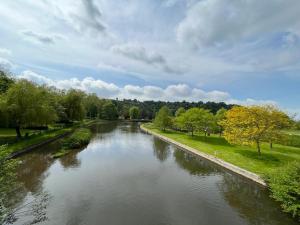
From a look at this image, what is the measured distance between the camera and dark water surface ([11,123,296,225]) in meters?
14.6

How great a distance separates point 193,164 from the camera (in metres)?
29.6

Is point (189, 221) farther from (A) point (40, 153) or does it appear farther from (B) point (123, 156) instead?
(A) point (40, 153)

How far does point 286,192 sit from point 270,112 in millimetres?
17278

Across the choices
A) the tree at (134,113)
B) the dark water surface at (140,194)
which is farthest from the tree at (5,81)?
the tree at (134,113)

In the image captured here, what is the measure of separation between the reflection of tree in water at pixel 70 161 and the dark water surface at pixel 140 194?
12 cm

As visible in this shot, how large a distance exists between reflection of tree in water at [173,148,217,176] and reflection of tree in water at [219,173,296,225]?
337 centimetres

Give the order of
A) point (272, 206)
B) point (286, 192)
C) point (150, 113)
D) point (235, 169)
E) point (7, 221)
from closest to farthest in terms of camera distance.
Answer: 1. point (7, 221)
2. point (286, 192)
3. point (272, 206)
4. point (235, 169)
5. point (150, 113)

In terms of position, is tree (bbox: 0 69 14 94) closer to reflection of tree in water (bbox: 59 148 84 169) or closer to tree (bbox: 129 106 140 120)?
reflection of tree in water (bbox: 59 148 84 169)

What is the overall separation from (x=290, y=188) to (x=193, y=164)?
50.4 feet

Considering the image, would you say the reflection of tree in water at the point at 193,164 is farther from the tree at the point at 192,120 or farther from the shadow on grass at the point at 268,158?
the tree at the point at 192,120

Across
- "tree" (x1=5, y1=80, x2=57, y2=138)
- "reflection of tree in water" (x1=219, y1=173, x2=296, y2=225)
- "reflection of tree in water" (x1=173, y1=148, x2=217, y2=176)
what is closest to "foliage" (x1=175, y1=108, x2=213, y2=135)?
"reflection of tree in water" (x1=173, y1=148, x2=217, y2=176)

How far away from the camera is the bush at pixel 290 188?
14598 mm

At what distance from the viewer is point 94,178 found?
2219cm

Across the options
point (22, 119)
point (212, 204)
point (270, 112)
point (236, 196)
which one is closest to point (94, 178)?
point (212, 204)
